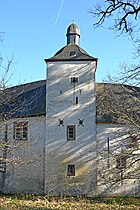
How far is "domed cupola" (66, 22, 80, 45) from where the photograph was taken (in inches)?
991

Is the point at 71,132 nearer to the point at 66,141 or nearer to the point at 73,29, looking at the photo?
the point at 66,141


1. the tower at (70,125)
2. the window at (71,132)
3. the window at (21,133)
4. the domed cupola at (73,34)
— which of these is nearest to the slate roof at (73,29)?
the domed cupola at (73,34)

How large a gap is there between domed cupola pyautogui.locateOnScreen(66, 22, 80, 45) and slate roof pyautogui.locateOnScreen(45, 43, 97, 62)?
2.79 feet

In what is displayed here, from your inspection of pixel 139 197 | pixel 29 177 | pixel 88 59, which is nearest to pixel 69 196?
pixel 29 177

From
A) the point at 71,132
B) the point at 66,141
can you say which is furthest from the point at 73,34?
the point at 66,141

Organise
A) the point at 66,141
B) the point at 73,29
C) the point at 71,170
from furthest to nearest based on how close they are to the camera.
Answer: the point at 73,29 → the point at 66,141 → the point at 71,170

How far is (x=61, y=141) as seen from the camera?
22.3m

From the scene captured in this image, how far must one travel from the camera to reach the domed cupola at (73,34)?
2517 cm

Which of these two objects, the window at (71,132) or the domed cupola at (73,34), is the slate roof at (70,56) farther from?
the window at (71,132)

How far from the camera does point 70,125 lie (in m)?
22.4

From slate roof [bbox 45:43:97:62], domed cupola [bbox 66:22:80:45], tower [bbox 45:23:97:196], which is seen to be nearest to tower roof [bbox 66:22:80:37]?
domed cupola [bbox 66:22:80:45]

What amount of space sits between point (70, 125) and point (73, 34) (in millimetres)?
7926

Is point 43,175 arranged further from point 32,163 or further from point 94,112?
point 94,112

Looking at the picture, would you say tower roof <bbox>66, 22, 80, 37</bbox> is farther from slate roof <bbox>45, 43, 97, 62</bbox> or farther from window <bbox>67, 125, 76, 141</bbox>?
window <bbox>67, 125, 76, 141</bbox>
